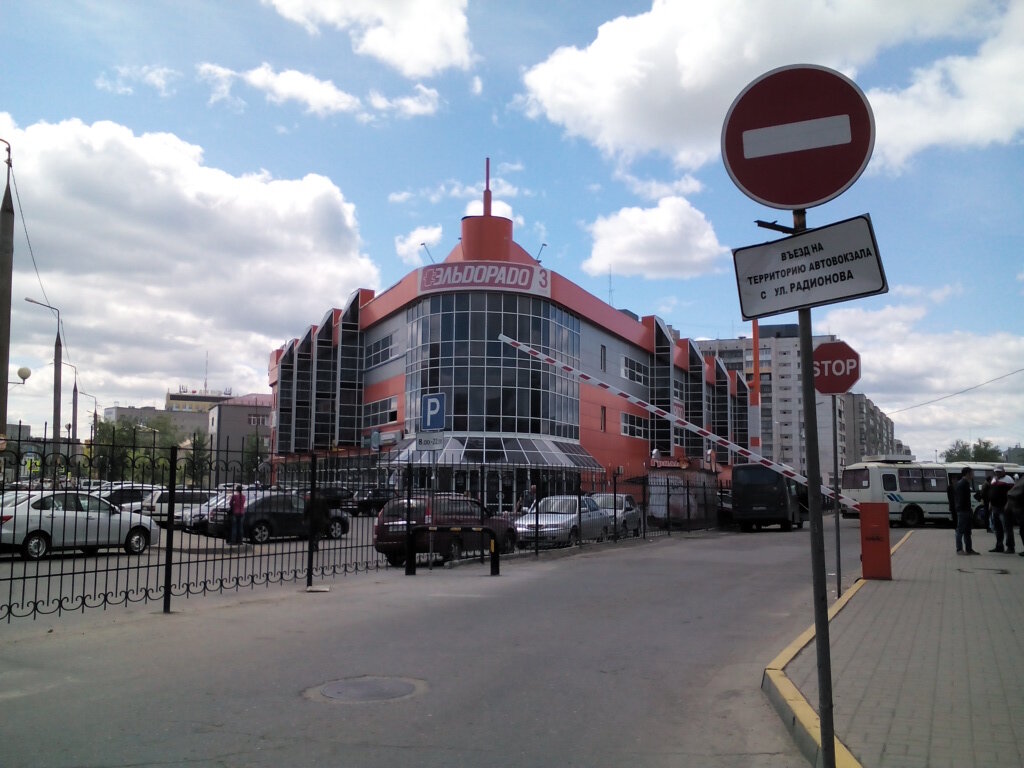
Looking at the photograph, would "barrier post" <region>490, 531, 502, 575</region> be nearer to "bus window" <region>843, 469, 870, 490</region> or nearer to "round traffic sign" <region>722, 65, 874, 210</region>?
"round traffic sign" <region>722, 65, 874, 210</region>

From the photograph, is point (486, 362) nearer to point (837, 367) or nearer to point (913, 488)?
point (913, 488)

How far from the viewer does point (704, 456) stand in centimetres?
6062

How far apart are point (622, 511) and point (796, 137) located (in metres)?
21.5

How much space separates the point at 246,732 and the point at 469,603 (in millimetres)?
6244

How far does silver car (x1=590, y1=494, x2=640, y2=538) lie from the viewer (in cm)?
2361

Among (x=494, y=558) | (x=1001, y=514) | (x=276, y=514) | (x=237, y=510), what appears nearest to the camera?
(x=276, y=514)

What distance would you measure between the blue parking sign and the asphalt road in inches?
186

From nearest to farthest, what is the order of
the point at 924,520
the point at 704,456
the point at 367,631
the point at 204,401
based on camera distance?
the point at 367,631 < the point at 924,520 < the point at 704,456 < the point at 204,401

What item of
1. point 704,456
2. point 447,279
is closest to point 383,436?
point 447,279

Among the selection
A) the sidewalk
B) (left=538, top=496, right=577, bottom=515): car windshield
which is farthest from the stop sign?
(left=538, top=496, right=577, bottom=515): car windshield

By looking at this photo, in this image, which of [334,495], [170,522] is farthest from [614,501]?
[170,522]

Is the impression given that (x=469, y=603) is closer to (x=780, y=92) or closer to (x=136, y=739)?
(x=136, y=739)

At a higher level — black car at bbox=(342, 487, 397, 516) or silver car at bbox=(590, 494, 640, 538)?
black car at bbox=(342, 487, 397, 516)

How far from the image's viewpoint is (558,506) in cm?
2153
